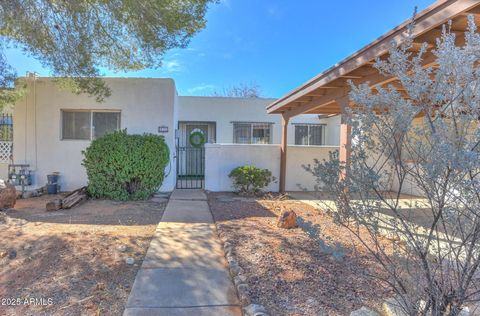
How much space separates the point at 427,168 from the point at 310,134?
12.7m

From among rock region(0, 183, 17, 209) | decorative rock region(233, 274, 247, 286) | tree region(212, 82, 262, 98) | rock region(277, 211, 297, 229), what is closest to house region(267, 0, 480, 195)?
rock region(277, 211, 297, 229)

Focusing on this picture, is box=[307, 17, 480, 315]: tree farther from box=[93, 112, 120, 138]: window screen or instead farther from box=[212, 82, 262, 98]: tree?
box=[212, 82, 262, 98]: tree

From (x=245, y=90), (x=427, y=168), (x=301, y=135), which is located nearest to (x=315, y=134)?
(x=301, y=135)

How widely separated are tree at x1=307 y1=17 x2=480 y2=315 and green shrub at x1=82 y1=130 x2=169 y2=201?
243 inches

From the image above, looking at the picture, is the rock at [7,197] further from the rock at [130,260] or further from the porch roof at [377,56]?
the porch roof at [377,56]

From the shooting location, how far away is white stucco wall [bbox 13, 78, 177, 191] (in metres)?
8.77

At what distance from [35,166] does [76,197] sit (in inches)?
106

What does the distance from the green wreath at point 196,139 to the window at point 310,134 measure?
15.8ft

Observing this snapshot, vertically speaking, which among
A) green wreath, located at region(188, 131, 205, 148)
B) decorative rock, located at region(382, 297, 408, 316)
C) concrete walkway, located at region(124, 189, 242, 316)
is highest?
green wreath, located at region(188, 131, 205, 148)

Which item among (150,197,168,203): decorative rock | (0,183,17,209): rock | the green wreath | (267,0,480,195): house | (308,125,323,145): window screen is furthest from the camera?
(308,125,323,145): window screen

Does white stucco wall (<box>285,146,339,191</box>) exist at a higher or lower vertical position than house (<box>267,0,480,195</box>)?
lower

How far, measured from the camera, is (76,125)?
8.96 meters

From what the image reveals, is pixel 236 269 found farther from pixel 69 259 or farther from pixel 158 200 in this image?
pixel 158 200

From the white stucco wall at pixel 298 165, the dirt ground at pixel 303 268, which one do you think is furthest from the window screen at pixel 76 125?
the white stucco wall at pixel 298 165
